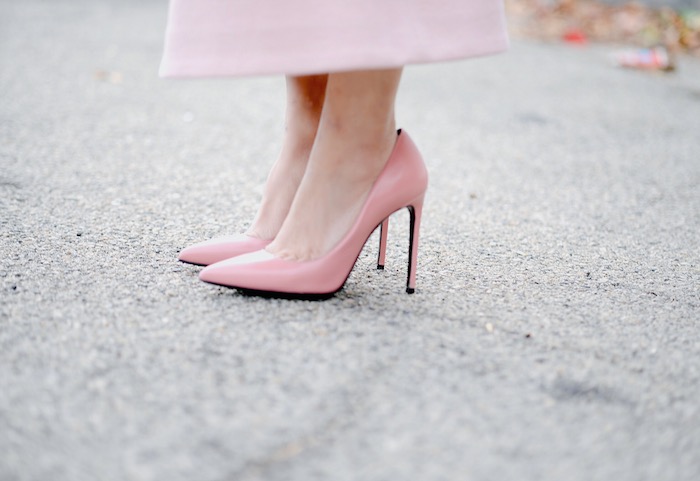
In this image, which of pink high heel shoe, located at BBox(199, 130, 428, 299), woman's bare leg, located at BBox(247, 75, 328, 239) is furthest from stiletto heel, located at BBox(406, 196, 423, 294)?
woman's bare leg, located at BBox(247, 75, 328, 239)

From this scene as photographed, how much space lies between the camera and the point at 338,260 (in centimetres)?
118

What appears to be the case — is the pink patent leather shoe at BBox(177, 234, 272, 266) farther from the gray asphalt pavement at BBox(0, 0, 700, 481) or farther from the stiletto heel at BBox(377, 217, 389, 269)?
the stiletto heel at BBox(377, 217, 389, 269)

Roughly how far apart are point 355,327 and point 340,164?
0.85 ft

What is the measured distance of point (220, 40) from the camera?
3.47ft

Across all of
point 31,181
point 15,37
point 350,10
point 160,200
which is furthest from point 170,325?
point 15,37

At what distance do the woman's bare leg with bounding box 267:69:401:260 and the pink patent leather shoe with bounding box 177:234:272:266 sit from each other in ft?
Answer: 0.31

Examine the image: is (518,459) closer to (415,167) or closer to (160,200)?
(415,167)

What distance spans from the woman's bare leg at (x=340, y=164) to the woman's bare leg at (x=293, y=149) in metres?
0.09

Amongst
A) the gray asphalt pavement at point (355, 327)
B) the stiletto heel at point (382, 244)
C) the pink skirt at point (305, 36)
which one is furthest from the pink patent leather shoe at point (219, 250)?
the pink skirt at point (305, 36)

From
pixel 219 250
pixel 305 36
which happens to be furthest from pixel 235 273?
pixel 305 36

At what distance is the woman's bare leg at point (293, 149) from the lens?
1268mm

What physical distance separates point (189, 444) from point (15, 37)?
142 inches

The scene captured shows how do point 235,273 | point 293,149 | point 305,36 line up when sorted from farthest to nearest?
point 293,149 < point 235,273 < point 305,36

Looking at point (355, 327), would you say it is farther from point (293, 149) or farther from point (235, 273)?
point (293, 149)
